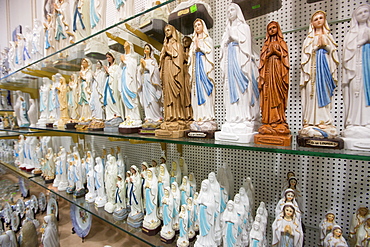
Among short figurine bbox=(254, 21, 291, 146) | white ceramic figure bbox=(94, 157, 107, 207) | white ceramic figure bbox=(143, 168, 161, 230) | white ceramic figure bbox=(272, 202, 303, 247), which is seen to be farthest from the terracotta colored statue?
white ceramic figure bbox=(94, 157, 107, 207)

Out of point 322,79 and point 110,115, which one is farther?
point 110,115

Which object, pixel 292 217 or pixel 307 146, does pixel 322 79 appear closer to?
pixel 307 146

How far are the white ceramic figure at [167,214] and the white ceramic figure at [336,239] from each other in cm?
92

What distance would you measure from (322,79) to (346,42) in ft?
0.61

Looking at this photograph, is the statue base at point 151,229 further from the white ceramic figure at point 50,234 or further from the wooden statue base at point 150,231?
the white ceramic figure at point 50,234

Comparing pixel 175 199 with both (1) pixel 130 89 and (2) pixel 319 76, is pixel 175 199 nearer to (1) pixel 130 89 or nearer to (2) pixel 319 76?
(1) pixel 130 89

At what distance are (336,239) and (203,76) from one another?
1.13m

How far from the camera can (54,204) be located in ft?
8.54

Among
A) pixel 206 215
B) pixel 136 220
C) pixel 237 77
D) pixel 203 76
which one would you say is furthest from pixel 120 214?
pixel 237 77

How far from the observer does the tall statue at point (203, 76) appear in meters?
1.28

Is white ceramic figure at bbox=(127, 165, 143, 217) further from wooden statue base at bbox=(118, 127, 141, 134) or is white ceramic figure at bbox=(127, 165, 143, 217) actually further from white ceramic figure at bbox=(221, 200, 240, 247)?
white ceramic figure at bbox=(221, 200, 240, 247)

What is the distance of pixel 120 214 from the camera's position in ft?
5.58

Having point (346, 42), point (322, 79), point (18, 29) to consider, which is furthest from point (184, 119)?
point (18, 29)

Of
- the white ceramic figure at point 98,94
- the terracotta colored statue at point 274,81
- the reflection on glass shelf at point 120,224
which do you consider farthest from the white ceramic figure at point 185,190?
the white ceramic figure at point 98,94
